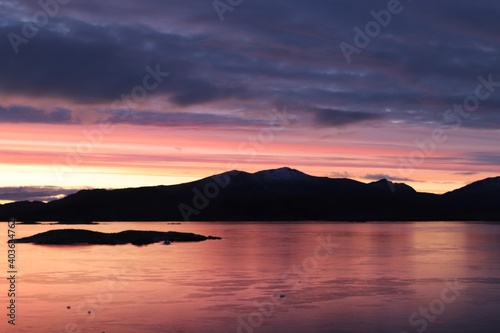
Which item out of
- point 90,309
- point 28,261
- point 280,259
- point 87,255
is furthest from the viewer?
point 87,255

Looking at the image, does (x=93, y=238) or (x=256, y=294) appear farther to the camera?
(x=93, y=238)

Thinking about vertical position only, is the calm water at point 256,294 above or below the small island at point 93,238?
below

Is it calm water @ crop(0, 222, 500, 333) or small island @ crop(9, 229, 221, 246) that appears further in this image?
small island @ crop(9, 229, 221, 246)

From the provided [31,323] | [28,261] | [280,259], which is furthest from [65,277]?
[280,259]

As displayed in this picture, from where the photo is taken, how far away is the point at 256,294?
43.2m

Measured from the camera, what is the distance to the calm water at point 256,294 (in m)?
32.8

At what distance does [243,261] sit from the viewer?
227ft

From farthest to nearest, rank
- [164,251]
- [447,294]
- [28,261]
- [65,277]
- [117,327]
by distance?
[164,251] < [28,261] < [65,277] < [447,294] < [117,327]

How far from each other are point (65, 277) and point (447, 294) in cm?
2926

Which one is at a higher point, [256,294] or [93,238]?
[93,238]

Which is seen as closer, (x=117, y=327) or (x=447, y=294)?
(x=117, y=327)

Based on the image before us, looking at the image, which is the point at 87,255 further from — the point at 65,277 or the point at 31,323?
the point at 31,323

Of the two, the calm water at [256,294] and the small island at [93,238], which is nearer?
the calm water at [256,294]

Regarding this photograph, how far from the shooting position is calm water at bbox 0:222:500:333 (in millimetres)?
32781
